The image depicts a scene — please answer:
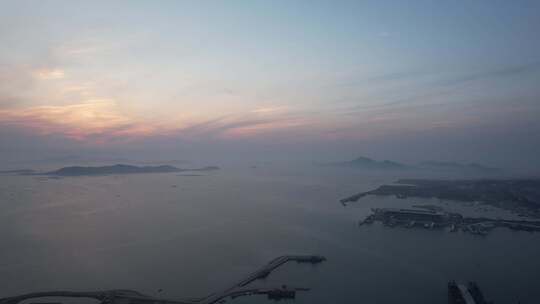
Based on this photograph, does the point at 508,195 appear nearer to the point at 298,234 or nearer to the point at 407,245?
the point at 407,245

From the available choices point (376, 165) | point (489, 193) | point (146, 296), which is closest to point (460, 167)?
point (376, 165)

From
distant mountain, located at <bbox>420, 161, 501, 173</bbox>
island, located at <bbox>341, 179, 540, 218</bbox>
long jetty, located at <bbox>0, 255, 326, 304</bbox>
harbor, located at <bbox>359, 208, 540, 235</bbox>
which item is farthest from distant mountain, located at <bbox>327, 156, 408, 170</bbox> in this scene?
long jetty, located at <bbox>0, 255, 326, 304</bbox>

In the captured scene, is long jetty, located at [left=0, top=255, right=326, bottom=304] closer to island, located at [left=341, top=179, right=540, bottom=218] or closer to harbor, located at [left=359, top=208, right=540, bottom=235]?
harbor, located at [left=359, top=208, right=540, bottom=235]

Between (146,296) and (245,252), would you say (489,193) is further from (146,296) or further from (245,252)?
(146,296)

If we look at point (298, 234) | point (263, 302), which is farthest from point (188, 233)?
point (263, 302)

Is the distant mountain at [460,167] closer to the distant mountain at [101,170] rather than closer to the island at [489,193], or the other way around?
the island at [489,193]

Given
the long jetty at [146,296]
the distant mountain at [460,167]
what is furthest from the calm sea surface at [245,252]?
the distant mountain at [460,167]
